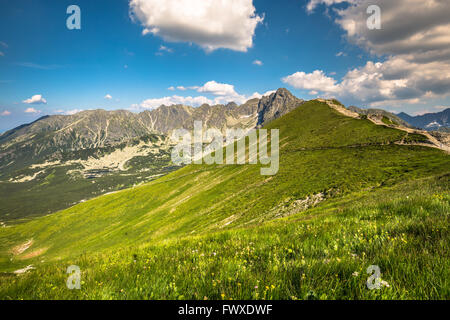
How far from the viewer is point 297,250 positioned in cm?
456

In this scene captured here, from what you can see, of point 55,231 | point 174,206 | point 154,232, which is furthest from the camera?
point 55,231

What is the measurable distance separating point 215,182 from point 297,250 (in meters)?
78.3

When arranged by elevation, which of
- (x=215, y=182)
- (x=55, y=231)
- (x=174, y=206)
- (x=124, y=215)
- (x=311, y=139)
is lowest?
(x=55, y=231)

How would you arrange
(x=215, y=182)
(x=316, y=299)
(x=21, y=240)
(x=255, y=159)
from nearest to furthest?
(x=316, y=299)
(x=215, y=182)
(x=255, y=159)
(x=21, y=240)

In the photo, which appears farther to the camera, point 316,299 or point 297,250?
point 297,250

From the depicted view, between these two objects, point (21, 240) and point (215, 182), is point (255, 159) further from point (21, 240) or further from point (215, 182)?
point (21, 240)

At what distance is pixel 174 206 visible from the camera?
75750mm

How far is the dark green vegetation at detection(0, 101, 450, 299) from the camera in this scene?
305 centimetres

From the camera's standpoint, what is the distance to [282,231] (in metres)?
6.94

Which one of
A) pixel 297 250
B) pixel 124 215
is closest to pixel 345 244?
pixel 297 250

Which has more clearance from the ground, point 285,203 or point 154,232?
point 285,203

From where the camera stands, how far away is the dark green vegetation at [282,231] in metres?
3.05
